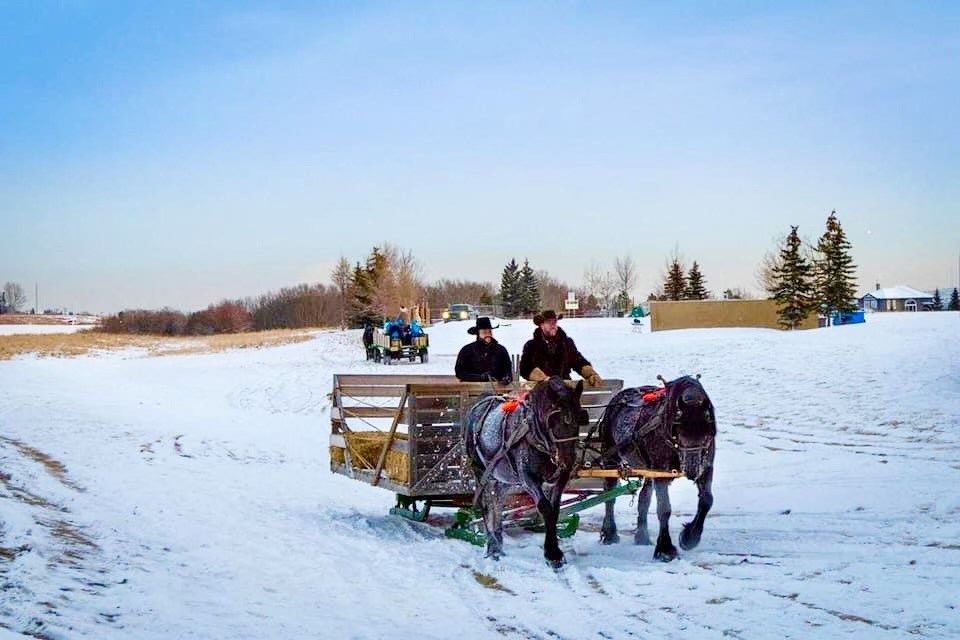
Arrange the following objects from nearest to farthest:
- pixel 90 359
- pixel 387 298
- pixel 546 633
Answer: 1. pixel 546 633
2. pixel 90 359
3. pixel 387 298

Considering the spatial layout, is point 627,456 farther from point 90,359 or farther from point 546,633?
point 90,359

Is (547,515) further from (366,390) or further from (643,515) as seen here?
(366,390)

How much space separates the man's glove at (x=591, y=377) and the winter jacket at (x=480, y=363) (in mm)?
1017

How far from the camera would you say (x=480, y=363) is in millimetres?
11031

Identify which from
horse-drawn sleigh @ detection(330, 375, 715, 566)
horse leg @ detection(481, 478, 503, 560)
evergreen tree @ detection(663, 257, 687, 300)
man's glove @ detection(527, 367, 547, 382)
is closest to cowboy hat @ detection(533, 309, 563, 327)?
man's glove @ detection(527, 367, 547, 382)

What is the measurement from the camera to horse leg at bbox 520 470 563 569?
831cm

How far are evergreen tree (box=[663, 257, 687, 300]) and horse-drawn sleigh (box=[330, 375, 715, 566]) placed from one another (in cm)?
7078

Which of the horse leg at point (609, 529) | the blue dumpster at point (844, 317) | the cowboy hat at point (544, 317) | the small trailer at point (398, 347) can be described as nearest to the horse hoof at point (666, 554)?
the horse leg at point (609, 529)

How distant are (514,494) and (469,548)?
0.70m

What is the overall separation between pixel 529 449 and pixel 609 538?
1.69 metres

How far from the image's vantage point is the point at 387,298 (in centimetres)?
7688

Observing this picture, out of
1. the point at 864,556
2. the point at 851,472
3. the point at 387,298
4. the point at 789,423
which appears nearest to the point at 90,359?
the point at 387,298

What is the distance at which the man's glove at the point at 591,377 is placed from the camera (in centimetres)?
992

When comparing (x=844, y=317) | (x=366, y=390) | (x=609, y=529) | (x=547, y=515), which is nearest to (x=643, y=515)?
(x=609, y=529)
